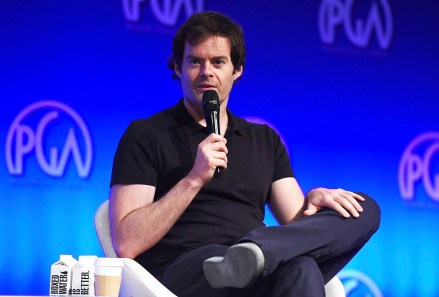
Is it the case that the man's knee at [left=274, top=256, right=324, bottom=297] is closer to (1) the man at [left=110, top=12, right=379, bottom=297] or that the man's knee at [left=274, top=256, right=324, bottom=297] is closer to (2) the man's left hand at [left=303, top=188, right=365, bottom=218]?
(1) the man at [left=110, top=12, right=379, bottom=297]

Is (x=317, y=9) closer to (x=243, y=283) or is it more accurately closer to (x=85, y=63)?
(x=85, y=63)

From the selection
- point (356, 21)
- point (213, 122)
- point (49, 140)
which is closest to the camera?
point (213, 122)

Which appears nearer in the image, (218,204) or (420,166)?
(218,204)

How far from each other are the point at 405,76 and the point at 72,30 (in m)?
1.59

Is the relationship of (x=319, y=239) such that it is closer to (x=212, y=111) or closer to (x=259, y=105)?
(x=212, y=111)

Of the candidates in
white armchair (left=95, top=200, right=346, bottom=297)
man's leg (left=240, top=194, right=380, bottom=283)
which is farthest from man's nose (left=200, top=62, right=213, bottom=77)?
man's leg (left=240, top=194, right=380, bottom=283)

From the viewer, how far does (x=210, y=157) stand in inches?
81.9

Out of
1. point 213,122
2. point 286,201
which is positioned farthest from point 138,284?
point 286,201

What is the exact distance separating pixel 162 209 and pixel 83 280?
28 cm

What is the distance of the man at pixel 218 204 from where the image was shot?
181 cm

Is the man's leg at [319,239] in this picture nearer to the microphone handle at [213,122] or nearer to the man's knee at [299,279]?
the man's knee at [299,279]

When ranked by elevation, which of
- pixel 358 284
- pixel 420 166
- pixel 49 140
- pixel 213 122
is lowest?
pixel 358 284

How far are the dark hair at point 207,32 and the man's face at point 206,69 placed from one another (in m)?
0.02

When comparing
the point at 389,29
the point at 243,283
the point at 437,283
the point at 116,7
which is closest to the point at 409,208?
the point at 437,283
